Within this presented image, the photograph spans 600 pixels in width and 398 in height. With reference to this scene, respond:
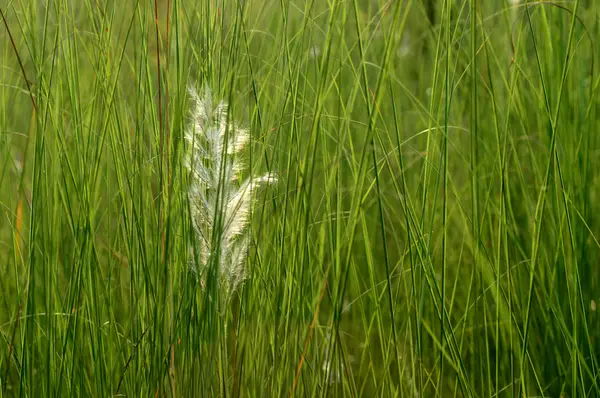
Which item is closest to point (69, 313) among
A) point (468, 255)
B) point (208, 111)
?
point (208, 111)

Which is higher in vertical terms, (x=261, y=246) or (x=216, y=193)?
(x=216, y=193)

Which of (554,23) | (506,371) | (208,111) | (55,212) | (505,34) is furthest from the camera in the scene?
(505,34)

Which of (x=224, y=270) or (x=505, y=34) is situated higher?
(x=505, y=34)

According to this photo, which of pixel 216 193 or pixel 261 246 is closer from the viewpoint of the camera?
pixel 216 193

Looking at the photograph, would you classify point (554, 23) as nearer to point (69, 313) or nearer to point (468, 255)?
point (468, 255)

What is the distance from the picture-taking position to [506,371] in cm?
146

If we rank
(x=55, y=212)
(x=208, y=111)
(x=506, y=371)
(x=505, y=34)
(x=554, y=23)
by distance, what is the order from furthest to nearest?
(x=505, y=34) < (x=554, y=23) < (x=506, y=371) < (x=55, y=212) < (x=208, y=111)

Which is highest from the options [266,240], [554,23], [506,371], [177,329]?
[554,23]

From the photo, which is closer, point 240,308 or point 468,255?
point 240,308

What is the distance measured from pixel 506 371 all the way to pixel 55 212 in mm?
862

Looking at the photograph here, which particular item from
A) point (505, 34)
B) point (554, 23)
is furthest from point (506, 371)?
point (505, 34)

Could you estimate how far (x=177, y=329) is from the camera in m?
1.14

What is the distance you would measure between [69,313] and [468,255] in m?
0.97

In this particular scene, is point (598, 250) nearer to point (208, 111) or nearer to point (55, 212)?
point (208, 111)
